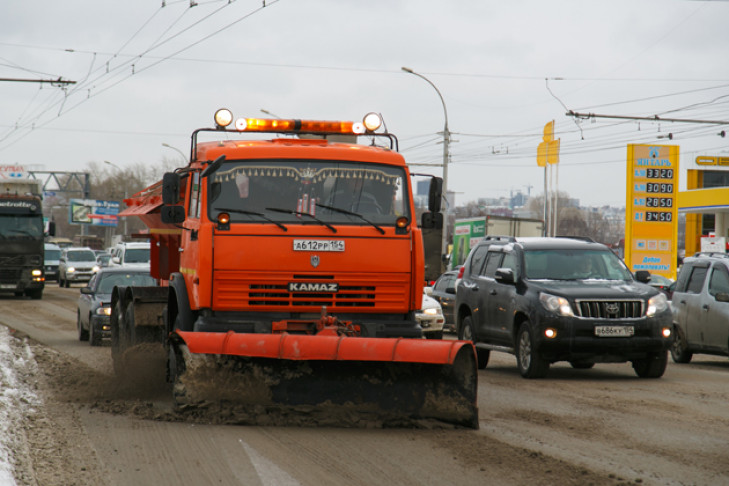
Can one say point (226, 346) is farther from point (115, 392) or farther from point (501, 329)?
point (501, 329)

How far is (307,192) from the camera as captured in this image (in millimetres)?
9664

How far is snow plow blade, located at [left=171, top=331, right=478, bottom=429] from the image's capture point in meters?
8.85


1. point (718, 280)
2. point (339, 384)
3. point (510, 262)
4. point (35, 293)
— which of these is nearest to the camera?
point (339, 384)

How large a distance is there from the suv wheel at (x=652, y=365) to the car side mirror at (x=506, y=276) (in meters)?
2.04

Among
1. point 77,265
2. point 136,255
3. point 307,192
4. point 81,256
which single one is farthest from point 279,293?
point 81,256

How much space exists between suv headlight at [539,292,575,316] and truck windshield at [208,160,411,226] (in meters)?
4.52

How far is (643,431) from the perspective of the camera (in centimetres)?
896

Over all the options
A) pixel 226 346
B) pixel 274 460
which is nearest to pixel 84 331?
pixel 226 346

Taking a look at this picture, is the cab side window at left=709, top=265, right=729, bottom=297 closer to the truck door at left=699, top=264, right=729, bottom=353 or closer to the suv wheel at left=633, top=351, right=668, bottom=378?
the truck door at left=699, top=264, right=729, bottom=353

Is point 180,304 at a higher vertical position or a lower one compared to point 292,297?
lower

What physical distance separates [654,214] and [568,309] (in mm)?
25234

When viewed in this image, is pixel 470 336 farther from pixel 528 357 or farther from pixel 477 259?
pixel 528 357

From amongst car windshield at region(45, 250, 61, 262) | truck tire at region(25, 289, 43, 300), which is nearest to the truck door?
truck tire at region(25, 289, 43, 300)

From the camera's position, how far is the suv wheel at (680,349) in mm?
17406
